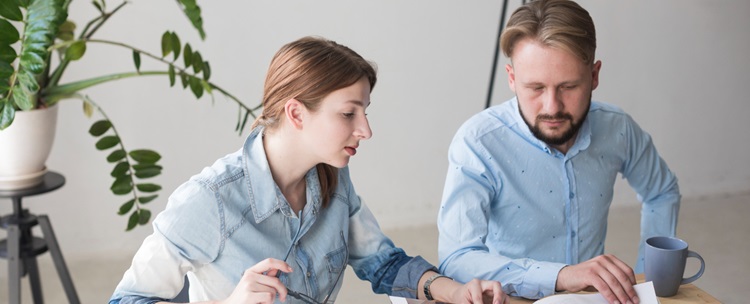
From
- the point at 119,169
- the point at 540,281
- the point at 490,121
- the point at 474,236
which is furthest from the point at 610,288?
the point at 119,169

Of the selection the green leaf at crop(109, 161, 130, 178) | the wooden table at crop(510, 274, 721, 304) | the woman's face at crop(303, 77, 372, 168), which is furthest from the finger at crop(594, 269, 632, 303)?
the green leaf at crop(109, 161, 130, 178)

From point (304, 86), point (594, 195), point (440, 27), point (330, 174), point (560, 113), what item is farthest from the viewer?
point (440, 27)

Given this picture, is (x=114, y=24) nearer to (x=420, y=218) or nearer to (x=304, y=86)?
(x=420, y=218)

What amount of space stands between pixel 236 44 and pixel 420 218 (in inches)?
42.9

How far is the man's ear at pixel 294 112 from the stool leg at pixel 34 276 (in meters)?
1.31

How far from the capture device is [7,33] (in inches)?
80.6

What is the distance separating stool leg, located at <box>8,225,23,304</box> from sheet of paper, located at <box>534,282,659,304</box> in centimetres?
153

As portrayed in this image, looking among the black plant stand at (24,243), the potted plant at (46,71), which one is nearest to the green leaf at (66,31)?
the potted plant at (46,71)

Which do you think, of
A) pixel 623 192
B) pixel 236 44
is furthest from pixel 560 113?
pixel 623 192

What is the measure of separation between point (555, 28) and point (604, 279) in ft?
1.64

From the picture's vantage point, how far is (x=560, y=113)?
1.81m

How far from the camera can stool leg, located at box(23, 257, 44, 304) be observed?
2.55 meters

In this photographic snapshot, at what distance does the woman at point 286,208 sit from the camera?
148cm

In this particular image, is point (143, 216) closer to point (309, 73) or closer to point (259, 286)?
point (309, 73)
